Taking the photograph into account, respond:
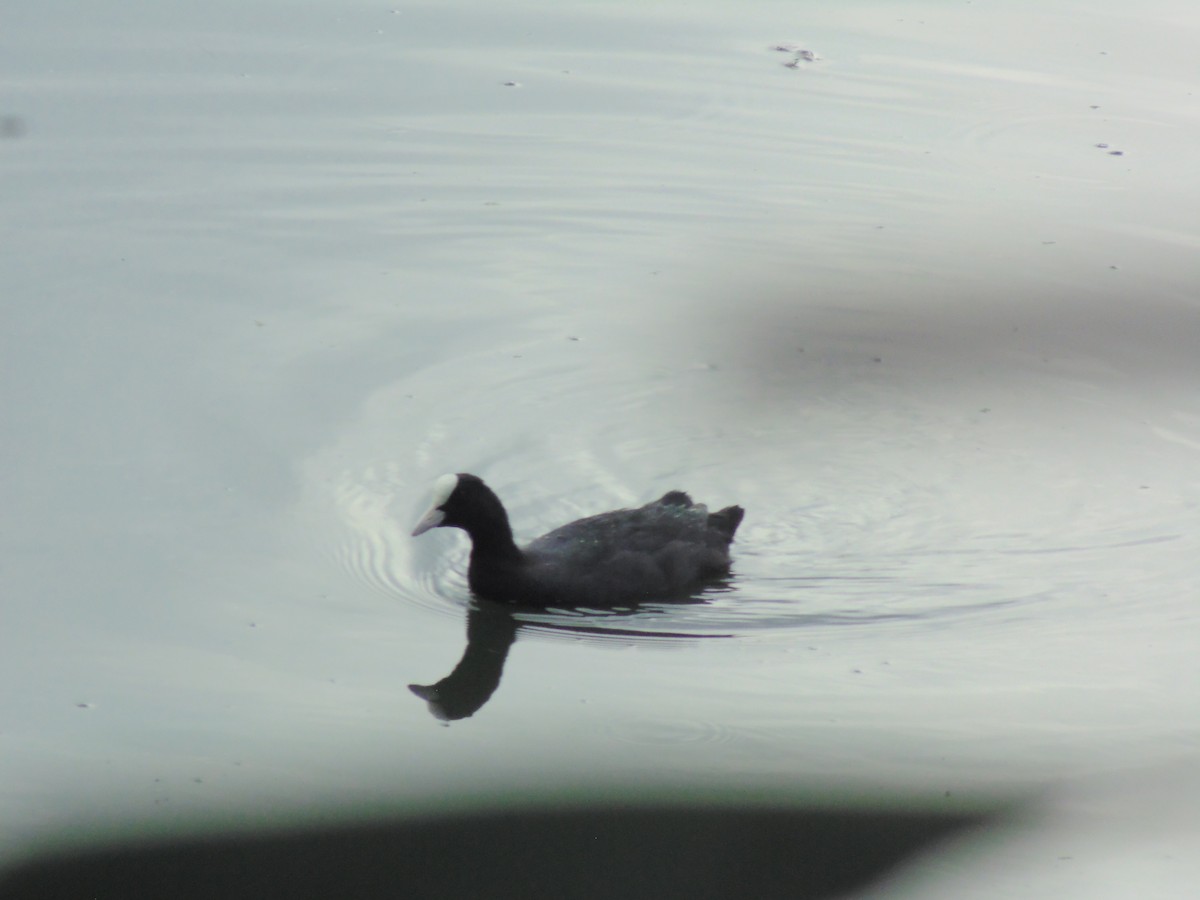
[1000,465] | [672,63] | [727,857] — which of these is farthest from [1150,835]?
[672,63]

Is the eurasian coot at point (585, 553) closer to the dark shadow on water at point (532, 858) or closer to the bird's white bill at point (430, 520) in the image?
the bird's white bill at point (430, 520)

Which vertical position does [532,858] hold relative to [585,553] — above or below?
below

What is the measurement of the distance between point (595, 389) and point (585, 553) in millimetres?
1974

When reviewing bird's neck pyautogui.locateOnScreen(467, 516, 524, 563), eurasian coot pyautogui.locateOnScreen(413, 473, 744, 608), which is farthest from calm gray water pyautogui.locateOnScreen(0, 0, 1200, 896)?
bird's neck pyautogui.locateOnScreen(467, 516, 524, 563)

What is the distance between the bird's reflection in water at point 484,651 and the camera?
571cm

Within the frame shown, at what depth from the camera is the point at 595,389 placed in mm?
8336

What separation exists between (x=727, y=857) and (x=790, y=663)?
132 centimetres

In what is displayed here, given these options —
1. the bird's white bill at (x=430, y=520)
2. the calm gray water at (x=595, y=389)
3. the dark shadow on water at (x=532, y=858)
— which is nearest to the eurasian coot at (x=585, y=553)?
the bird's white bill at (x=430, y=520)

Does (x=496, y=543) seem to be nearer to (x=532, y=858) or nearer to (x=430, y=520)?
(x=430, y=520)

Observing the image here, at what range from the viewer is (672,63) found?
13.0m

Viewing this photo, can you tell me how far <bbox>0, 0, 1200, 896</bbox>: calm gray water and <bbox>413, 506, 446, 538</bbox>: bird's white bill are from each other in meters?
0.29

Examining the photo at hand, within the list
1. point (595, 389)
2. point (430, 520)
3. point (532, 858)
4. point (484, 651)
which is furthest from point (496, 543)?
point (595, 389)

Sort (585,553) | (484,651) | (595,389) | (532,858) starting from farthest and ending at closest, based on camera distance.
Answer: (595,389), (585,553), (484,651), (532,858)

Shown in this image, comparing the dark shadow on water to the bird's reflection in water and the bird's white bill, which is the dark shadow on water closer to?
the bird's reflection in water
